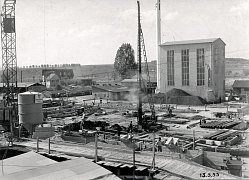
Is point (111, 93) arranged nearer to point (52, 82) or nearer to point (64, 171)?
point (52, 82)

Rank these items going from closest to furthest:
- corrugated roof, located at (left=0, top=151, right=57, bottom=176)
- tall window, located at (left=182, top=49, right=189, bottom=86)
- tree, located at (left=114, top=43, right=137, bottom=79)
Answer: corrugated roof, located at (left=0, top=151, right=57, bottom=176)
tall window, located at (left=182, top=49, right=189, bottom=86)
tree, located at (left=114, top=43, right=137, bottom=79)

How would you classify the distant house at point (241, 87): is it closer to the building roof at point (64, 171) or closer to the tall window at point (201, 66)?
the tall window at point (201, 66)

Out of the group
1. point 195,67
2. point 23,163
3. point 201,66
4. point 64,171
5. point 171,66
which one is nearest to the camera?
point 64,171

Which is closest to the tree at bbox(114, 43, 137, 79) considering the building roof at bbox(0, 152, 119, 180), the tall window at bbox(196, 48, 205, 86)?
the tall window at bbox(196, 48, 205, 86)

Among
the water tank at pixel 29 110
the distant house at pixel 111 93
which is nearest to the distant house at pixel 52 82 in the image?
the distant house at pixel 111 93

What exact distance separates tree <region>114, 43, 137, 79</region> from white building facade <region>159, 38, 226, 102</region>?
32.5m

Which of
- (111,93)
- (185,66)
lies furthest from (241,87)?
(111,93)

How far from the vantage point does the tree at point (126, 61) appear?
3292 inches

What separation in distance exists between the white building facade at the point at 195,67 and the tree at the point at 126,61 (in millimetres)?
32543

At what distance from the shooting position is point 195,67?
47844 mm

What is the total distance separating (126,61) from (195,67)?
1472 inches

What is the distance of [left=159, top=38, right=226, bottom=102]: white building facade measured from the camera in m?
47.3

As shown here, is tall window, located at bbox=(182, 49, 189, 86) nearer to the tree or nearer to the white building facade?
the white building facade
